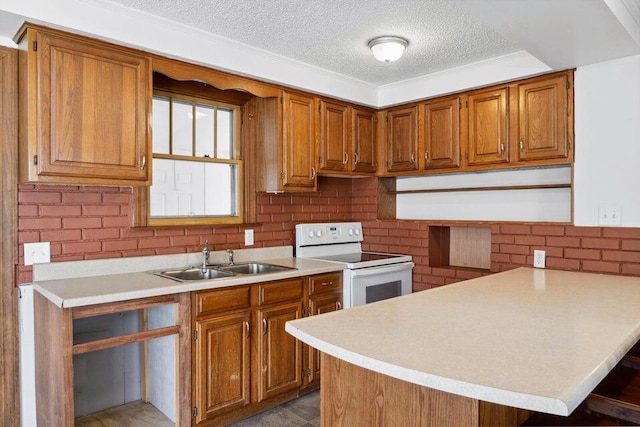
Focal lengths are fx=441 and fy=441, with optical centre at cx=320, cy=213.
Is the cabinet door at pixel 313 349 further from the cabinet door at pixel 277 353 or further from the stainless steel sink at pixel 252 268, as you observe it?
the stainless steel sink at pixel 252 268

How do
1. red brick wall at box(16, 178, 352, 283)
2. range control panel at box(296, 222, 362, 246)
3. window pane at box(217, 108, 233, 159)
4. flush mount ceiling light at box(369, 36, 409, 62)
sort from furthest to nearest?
range control panel at box(296, 222, 362, 246) < window pane at box(217, 108, 233, 159) < flush mount ceiling light at box(369, 36, 409, 62) < red brick wall at box(16, 178, 352, 283)

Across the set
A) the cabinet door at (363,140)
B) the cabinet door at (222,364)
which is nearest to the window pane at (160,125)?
the cabinet door at (222,364)

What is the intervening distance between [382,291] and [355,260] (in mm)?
315

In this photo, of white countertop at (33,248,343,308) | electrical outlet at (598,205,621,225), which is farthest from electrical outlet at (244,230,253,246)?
electrical outlet at (598,205,621,225)

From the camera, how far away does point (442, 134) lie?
3473 mm

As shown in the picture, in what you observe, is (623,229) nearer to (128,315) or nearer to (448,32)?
(448,32)

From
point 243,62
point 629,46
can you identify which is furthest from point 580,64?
point 243,62

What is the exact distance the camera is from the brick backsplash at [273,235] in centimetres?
247

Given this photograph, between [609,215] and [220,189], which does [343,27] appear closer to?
[220,189]

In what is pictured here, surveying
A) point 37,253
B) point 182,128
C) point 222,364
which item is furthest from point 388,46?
point 37,253

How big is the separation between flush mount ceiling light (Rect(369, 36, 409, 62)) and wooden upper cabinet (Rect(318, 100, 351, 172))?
81 centimetres

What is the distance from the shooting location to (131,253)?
275 centimetres

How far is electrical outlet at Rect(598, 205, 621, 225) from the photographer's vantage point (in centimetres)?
264

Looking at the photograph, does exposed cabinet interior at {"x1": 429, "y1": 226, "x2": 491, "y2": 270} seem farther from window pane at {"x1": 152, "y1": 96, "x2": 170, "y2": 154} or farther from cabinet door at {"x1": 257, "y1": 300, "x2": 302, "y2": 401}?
window pane at {"x1": 152, "y1": 96, "x2": 170, "y2": 154}
